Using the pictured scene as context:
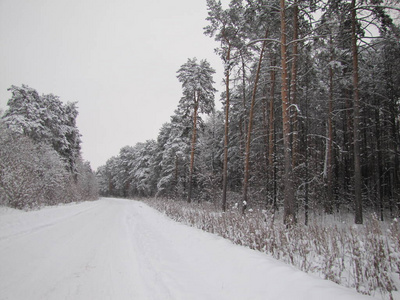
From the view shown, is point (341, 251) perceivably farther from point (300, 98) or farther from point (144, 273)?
point (300, 98)

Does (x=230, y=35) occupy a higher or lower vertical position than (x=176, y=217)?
higher

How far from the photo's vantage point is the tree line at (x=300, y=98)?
29.0ft

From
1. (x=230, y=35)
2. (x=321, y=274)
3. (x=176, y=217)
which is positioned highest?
(x=230, y=35)

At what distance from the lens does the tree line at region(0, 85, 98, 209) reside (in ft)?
40.9

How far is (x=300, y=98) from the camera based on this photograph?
16.0m

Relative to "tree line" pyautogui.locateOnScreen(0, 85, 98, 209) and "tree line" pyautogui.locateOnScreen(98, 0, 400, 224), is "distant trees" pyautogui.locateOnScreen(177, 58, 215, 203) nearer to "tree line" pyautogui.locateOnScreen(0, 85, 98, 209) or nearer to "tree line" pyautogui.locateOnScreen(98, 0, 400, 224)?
"tree line" pyautogui.locateOnScreen(98, 0, 400, 224)

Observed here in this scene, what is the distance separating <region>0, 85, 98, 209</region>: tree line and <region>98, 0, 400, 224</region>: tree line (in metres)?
11.6

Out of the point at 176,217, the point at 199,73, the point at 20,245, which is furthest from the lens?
the point at 199,73

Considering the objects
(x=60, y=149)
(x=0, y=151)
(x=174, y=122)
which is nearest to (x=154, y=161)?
(x=174, y=122)

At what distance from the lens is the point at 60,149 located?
26672 millimetres

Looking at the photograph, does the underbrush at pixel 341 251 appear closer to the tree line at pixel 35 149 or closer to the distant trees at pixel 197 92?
the tree line at pixel 35 149

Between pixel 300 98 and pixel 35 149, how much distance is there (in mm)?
23018

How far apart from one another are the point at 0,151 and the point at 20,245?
1214cm

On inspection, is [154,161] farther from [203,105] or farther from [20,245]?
[20,245]
